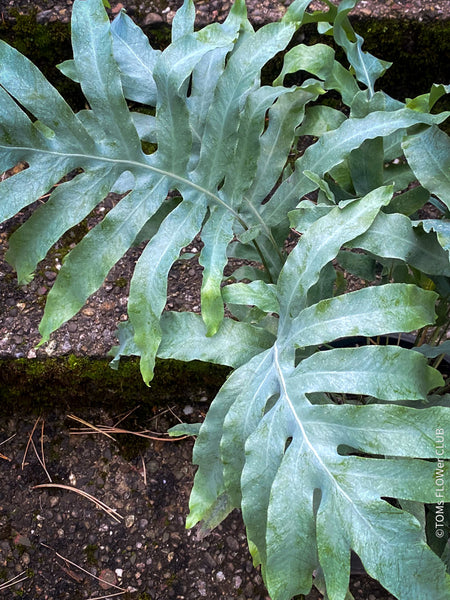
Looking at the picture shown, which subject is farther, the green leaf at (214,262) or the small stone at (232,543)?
the small stone at (232,543)

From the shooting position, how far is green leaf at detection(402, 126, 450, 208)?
2.51ft

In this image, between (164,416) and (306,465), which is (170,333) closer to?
(306,465)

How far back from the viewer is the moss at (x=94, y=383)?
1248 mm

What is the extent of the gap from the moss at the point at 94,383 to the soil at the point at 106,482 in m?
0.02

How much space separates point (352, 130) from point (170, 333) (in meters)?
0.34

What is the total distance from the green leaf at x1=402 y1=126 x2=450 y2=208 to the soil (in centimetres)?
63

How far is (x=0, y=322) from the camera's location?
1305mm

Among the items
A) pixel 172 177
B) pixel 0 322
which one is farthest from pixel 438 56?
pixel 0 322

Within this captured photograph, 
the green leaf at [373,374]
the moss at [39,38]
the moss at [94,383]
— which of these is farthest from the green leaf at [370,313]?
the moss at [39,38]

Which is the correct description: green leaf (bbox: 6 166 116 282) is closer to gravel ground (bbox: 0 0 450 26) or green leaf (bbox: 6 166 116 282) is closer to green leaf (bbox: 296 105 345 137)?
green leaf (bbox: 296 105 345 137)

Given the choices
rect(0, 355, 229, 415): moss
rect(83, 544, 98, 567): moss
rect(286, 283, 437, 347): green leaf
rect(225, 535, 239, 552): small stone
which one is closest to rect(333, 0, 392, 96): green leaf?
rect(286, 283, 437, 347): green leaf

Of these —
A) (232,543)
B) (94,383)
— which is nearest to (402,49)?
(94,383)

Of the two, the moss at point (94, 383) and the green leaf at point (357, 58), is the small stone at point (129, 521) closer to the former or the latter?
the moss at point (94, 383)

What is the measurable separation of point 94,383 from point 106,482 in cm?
22
